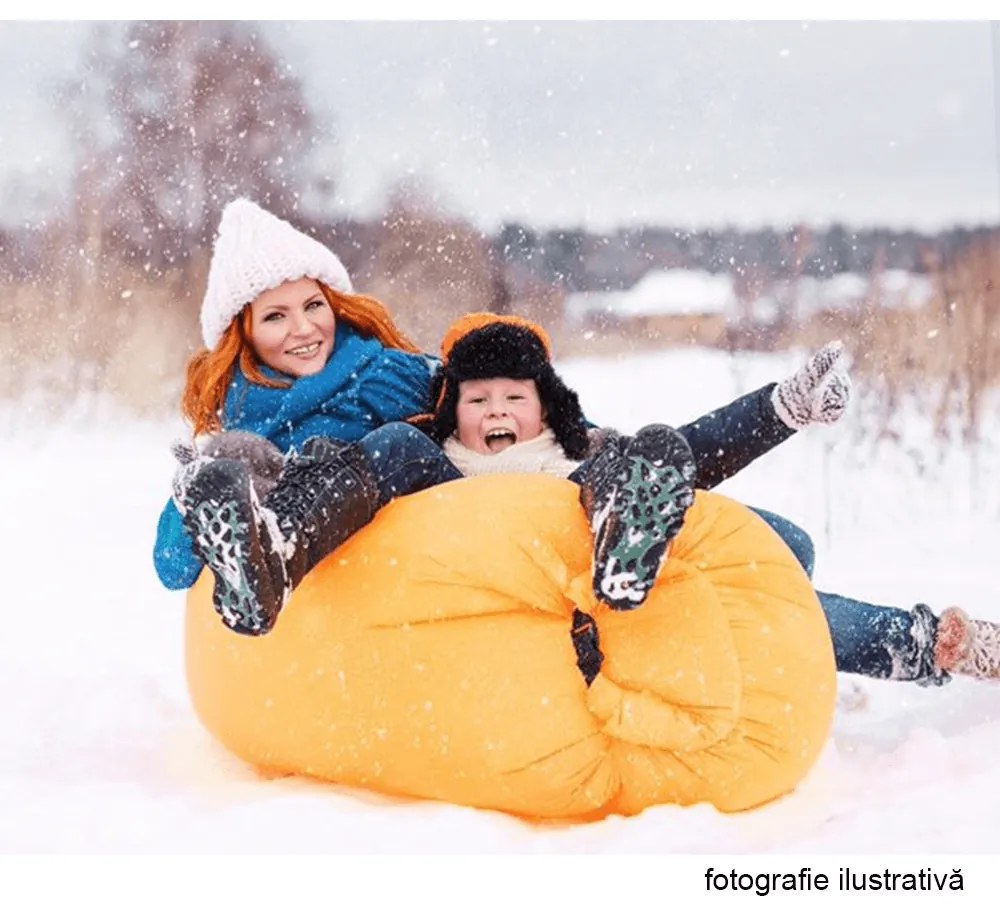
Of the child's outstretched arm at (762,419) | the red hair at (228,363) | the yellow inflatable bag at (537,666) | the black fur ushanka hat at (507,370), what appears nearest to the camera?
the yellow inflatable bag at (537,666)

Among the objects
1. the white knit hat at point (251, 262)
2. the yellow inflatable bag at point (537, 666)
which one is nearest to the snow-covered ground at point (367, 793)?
the yellow inflatable bag at point (537, 666)

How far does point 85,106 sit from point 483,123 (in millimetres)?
653

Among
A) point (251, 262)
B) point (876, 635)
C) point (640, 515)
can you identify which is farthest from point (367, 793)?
point (251, 262)

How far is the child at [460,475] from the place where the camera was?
1.26 m

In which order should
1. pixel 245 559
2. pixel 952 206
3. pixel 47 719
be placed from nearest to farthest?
pixel 245 559 < pixel 47 719 < pixel 952 206

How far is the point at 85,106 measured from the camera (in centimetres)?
227

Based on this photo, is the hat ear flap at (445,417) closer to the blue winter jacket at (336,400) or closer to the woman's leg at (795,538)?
the blue winter jacket at (336,400)

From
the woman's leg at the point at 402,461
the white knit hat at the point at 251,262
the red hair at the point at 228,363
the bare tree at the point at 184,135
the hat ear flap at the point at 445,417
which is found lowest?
the woman's leg at the point at 402,461

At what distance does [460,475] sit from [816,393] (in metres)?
0.43

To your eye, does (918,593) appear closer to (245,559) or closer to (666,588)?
(666,588)

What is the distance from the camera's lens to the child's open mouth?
5.65 feet

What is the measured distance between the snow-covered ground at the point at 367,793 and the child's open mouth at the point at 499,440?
18.2 inches

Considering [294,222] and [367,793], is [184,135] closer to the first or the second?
[294,222]


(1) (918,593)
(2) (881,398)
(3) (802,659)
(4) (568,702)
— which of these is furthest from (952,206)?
(4) (568,702)
